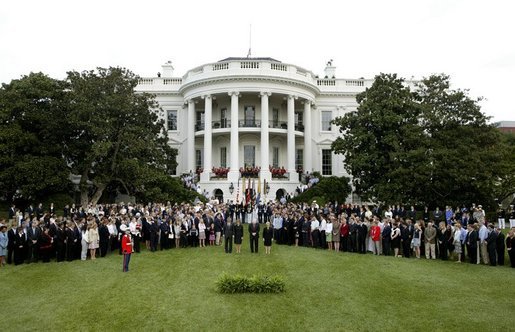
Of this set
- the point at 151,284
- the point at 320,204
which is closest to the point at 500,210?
the point at 320,204

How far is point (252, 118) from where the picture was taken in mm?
39750

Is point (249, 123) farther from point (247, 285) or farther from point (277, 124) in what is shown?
point (247, 285)

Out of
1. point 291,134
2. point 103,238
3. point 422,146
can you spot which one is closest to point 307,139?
point 291,134

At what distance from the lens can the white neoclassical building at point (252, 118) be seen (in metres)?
36.1

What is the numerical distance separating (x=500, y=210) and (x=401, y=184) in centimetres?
1037

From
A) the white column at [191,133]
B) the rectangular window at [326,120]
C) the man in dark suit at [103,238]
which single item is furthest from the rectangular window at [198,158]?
the man in dark suit at [103,238]

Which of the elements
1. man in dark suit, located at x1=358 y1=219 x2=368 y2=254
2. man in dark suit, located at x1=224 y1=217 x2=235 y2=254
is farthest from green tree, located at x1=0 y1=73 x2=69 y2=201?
man in dark suit, located at x1=358 y1=219 x2=368 y2=254

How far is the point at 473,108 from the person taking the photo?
26875mm

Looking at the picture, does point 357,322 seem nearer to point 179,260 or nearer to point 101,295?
point 101,295

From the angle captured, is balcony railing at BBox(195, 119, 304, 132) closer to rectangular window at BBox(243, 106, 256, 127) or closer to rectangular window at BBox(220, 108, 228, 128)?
rectangular window at BBox(220, 108, 228, 128)

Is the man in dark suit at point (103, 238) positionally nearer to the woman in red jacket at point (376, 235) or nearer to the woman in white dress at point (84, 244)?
the woman in white dress at point (84, 244)

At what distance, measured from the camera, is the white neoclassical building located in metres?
36.1

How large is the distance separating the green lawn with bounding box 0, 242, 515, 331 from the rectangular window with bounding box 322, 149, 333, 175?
26.9 meters

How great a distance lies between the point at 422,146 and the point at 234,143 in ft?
51.2
